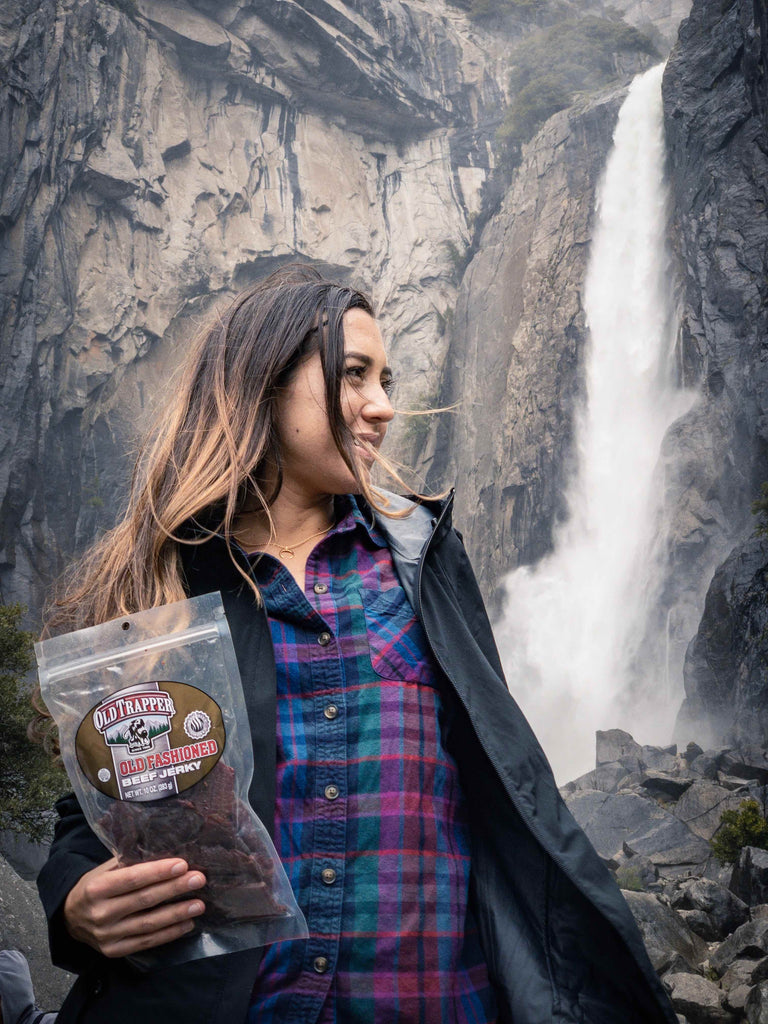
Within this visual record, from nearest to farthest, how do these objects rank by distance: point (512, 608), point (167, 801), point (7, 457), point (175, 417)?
point (167, 801)
point (175, 417)
point (7, 457)
point (512, 608)

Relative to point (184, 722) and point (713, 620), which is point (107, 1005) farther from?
point (713, 620)

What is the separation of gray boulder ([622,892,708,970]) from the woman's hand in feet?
20.6

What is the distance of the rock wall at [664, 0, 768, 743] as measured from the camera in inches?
485

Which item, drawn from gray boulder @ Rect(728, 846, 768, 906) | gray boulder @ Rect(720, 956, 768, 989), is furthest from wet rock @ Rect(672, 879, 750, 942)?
gray boulder @ Rect(720, 956, 768, 989)

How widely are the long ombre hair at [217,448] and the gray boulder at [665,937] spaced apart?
20.2 ft

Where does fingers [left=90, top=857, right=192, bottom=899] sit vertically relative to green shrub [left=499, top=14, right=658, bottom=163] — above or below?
below

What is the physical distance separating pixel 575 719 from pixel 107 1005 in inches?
660

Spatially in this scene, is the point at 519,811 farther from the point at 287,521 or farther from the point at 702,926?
the point at 702,926

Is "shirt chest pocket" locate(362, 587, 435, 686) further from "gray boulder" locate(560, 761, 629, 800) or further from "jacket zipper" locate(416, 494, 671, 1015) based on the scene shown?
"gray boulder" locate(560, 761, 629, 800)

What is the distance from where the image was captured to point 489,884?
1228mm

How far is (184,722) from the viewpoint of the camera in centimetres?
95

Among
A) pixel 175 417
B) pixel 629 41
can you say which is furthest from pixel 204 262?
pixel 175 417

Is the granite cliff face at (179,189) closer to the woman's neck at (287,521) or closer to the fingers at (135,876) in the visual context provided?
the woman's neck at (287,521)

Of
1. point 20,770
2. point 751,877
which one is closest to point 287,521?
point 751,877
